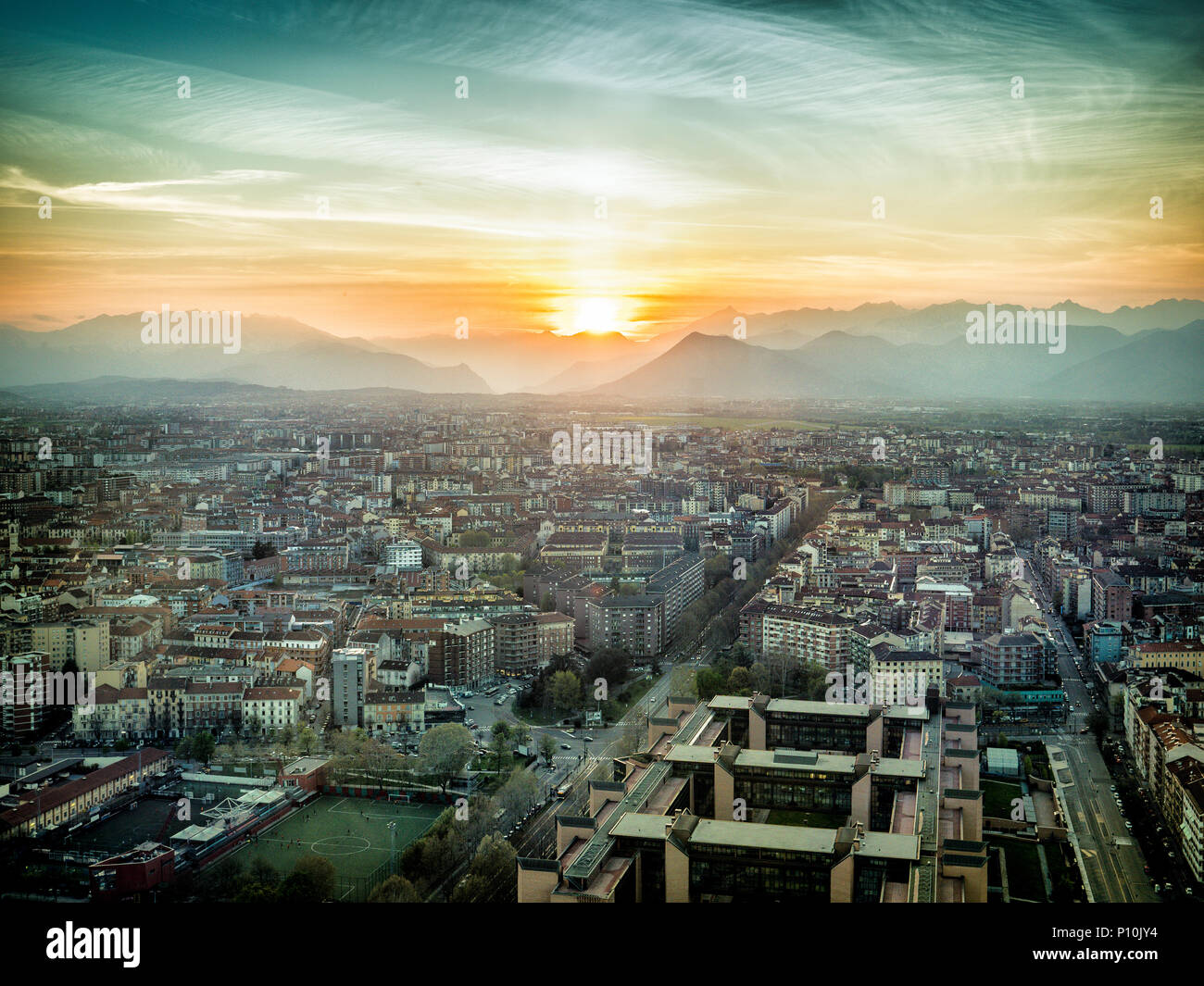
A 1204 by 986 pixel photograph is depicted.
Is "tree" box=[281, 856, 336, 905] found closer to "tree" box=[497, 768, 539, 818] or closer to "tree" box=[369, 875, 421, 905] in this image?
"tree" box=[369, 875, 421, 905]

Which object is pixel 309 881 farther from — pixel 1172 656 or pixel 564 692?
pixel 1172 656

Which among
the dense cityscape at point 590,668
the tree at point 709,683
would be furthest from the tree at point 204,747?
the tree at point 709,683

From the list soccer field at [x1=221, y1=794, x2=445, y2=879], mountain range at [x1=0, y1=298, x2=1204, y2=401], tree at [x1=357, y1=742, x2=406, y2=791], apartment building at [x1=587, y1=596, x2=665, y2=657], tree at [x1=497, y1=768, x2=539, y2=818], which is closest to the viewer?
soccer field at [x1=221, y1=794, x2=445, y2=879]

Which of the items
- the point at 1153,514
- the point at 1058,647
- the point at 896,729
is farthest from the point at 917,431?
the point at 896,729

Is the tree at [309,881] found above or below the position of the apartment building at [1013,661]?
below

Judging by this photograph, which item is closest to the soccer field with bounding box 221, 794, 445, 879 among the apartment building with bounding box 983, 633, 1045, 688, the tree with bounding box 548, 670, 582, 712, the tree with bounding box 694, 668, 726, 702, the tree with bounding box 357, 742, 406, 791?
the tree with bounding box 357, 742, 406, 791

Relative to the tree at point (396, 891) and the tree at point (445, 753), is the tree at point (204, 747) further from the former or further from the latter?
the tree at point (396, 891)
